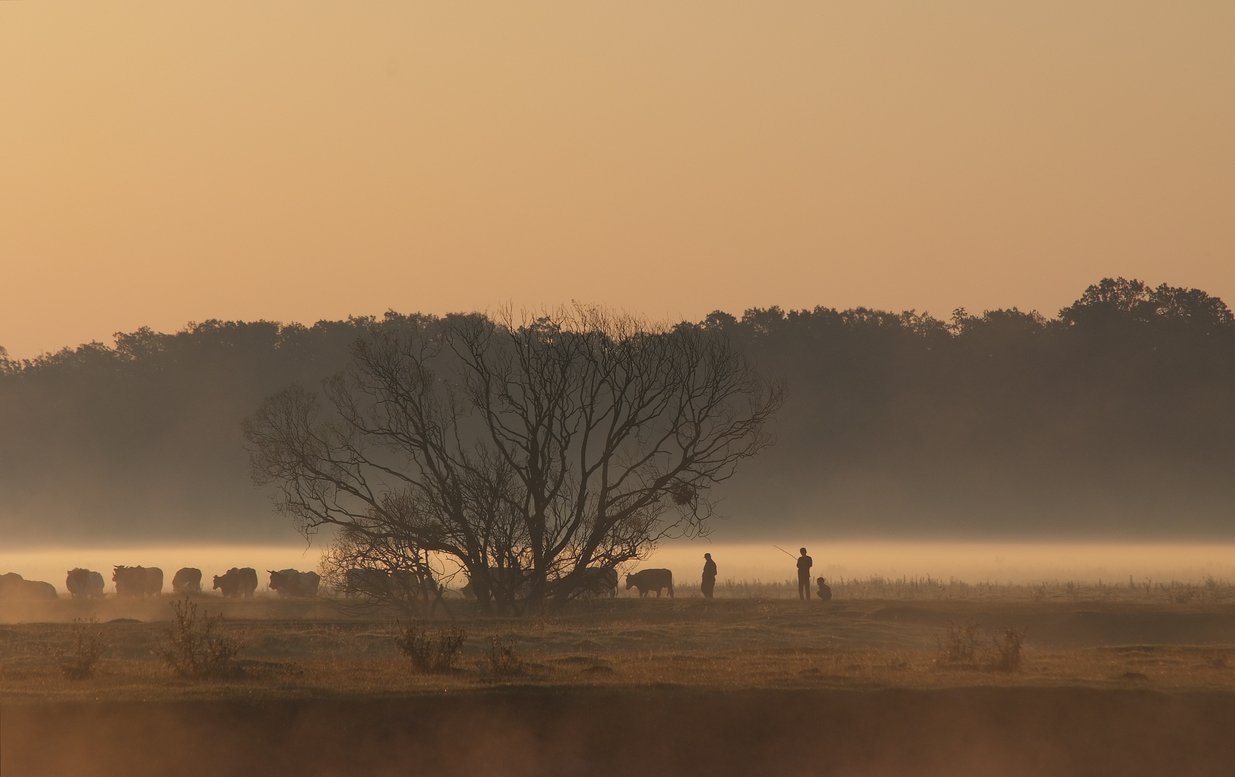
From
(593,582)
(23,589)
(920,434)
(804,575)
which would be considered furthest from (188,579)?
(920,434)

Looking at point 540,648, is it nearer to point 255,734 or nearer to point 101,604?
point 255,734

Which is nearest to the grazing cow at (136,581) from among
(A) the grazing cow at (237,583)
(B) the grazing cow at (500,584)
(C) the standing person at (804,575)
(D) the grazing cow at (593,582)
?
(A) the grazing cow at (237,583)

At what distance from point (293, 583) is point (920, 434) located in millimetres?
80390

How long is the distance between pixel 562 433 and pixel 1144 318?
9028 centimetres

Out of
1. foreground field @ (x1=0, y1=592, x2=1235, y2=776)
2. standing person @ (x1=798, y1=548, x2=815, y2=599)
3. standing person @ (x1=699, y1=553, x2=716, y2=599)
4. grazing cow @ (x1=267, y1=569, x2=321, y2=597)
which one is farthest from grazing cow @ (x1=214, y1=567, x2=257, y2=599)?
foreground field @ (x1=0, y1=592, x2=1235, y2=776)

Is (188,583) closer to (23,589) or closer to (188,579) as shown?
(188,579)

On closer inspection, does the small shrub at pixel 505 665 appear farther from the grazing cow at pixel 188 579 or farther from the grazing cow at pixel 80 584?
the grazing cow at pixel 188 579

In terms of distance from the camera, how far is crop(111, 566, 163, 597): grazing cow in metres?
59.2

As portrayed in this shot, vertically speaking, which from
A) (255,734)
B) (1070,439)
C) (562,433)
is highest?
(1070,439)

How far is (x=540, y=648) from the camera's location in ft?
108

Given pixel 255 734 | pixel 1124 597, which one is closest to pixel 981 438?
pixel 1124 597

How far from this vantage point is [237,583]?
58812 mm

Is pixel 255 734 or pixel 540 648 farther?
A: pixel 540 648

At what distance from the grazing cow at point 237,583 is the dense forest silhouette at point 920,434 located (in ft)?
219
